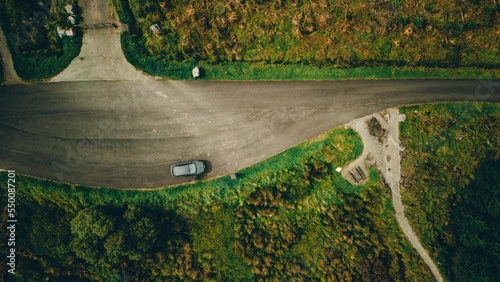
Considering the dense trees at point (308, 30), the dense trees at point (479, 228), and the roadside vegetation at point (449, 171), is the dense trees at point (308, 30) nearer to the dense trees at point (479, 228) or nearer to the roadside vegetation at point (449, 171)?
the roadside vegetation at point (449, 171)

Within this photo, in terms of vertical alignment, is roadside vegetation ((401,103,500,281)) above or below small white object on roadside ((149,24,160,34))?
below

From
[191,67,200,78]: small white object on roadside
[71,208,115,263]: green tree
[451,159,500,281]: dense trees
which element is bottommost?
[451,159,500,281]: dense trees

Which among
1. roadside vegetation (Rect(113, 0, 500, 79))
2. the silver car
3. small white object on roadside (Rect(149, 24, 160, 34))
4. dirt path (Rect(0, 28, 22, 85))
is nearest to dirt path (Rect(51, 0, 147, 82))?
roadside vegetation (Rect(113, 0, 500, 79))

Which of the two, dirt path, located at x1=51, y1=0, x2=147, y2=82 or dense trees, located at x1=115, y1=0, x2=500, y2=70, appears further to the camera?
dirt path, located at x1=51, y1=0, x2=147, y2=82

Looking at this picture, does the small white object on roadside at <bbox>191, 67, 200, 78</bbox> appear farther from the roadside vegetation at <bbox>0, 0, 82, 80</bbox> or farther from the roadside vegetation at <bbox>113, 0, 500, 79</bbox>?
the roadside vegetation at <bbox>0, 0, 82, 80</bbox>

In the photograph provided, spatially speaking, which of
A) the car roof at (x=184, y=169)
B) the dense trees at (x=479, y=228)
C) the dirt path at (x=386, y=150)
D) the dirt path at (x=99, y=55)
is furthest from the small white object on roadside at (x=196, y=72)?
the dense trees at (x=479, y=228)

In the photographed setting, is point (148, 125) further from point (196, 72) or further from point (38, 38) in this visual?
point (38, 38)

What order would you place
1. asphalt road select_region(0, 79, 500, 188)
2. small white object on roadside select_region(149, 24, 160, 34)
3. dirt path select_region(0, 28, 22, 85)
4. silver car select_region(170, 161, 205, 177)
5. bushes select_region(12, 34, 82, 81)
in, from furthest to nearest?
asphalt road select_region(0, 79, 500, 188) < dirt path select_region(0, 28, 22, 85) < bushes select_region(12, 34, 82, 81) < small white object on roadside select_region(149, 24, 160, 34) < silver car select_region(170, 161, 205, 177)
